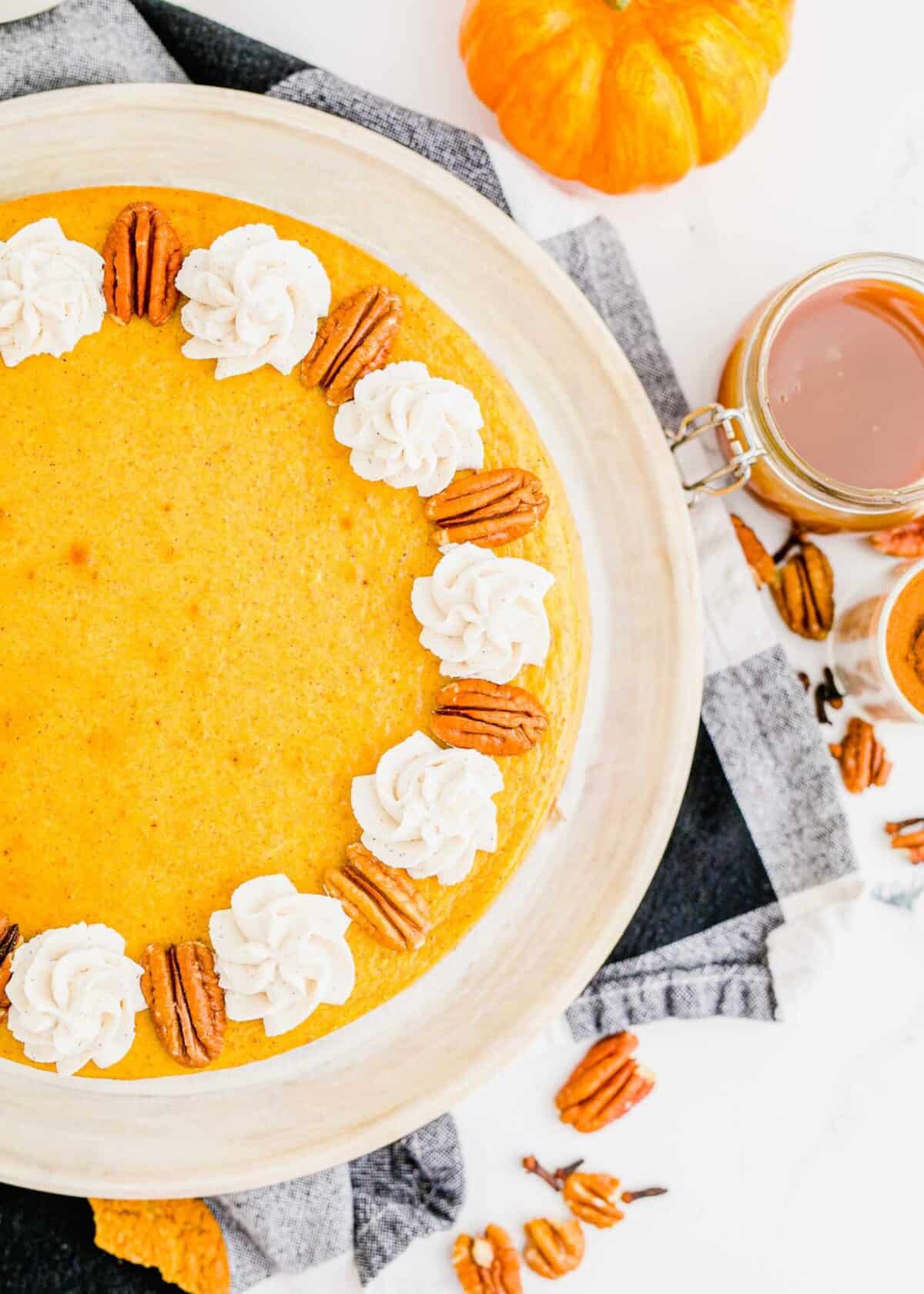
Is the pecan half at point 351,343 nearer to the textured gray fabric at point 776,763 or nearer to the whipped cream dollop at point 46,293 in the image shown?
the whipped cream dollop at point 46,293

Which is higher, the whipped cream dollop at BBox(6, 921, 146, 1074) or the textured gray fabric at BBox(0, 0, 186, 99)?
the textured gray fabric at BBox(0, 0, 186, 99)

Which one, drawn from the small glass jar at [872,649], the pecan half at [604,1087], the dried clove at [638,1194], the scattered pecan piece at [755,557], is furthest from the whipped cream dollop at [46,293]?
the dried clove at [638,1194]

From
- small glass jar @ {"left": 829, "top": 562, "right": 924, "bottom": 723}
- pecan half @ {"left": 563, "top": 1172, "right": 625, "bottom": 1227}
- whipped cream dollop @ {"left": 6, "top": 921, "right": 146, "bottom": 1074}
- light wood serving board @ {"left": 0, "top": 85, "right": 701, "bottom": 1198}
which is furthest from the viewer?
pecan half @ {"left": 563, "top": 1172, "right": 625, "bottom": 1227}

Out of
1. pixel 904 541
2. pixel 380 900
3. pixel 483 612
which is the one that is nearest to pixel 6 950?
pixel 380 900

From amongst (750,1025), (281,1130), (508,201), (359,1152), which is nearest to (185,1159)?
(281,1130)

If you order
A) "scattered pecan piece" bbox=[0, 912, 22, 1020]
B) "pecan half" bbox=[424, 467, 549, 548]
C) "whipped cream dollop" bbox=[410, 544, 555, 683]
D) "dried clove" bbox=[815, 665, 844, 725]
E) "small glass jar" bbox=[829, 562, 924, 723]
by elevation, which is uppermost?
"pecan half" bbox=[424, 467, 549, 548]

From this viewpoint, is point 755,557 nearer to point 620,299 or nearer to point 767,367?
point 767,367

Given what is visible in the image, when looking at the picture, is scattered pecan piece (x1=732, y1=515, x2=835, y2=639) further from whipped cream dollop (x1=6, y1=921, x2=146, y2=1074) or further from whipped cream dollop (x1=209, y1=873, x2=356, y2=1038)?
whipped cream dollop (x1=6, y1=921, x2=146, y2=1074)

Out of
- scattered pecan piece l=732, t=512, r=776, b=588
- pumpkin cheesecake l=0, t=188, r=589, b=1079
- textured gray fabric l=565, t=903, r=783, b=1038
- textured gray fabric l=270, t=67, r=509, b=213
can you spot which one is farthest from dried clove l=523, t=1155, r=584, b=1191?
textured gray fabric l=270, t=67, r=509, b=213
